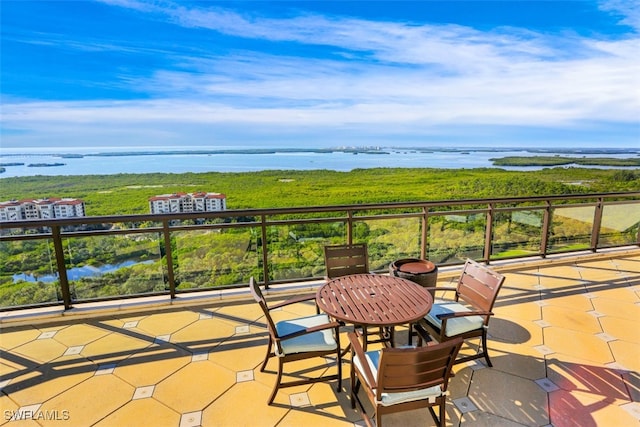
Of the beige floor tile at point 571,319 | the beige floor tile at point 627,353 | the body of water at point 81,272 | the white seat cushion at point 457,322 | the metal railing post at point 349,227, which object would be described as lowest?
the beige floor tile at point 571,319

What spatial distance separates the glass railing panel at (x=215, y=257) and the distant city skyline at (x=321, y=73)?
12.3ft

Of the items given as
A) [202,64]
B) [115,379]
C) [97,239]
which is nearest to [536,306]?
[115,379]

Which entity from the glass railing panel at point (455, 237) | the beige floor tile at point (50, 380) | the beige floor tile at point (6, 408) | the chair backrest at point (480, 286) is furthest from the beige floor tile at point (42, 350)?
the glass railing panel at point (455, 237)

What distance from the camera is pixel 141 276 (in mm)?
3691

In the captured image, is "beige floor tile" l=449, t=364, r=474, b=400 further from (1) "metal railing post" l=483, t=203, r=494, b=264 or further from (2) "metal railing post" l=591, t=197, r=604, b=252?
(2) "metal railing post" l=591, t=197, r=604, b=252

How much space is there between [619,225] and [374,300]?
5.93m

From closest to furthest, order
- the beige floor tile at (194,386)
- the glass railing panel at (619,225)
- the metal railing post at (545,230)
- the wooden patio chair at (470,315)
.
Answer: the beige floor tile at (194,386)
the wooden patio chair at (470,315)
the metal railing post at (545,230)
the glass railing panel at (619,225)

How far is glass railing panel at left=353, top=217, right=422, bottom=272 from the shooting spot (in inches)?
168

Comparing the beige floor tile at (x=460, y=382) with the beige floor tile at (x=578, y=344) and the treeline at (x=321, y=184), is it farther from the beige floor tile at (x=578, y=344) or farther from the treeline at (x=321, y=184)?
the treeline at (x=321, y=184)

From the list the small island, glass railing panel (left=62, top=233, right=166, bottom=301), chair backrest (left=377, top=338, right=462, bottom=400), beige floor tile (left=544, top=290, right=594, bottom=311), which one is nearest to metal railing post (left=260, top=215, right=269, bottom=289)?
glass railing panel (left=62, top=233, right=166, bottom=301)

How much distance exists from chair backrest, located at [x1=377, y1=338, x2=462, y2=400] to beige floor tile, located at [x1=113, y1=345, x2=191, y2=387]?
1.91m

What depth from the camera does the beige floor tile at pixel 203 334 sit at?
2877 mm

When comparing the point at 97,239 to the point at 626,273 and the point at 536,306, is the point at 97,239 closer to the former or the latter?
the point at 536,306

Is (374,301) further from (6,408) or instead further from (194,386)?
(6,408)
